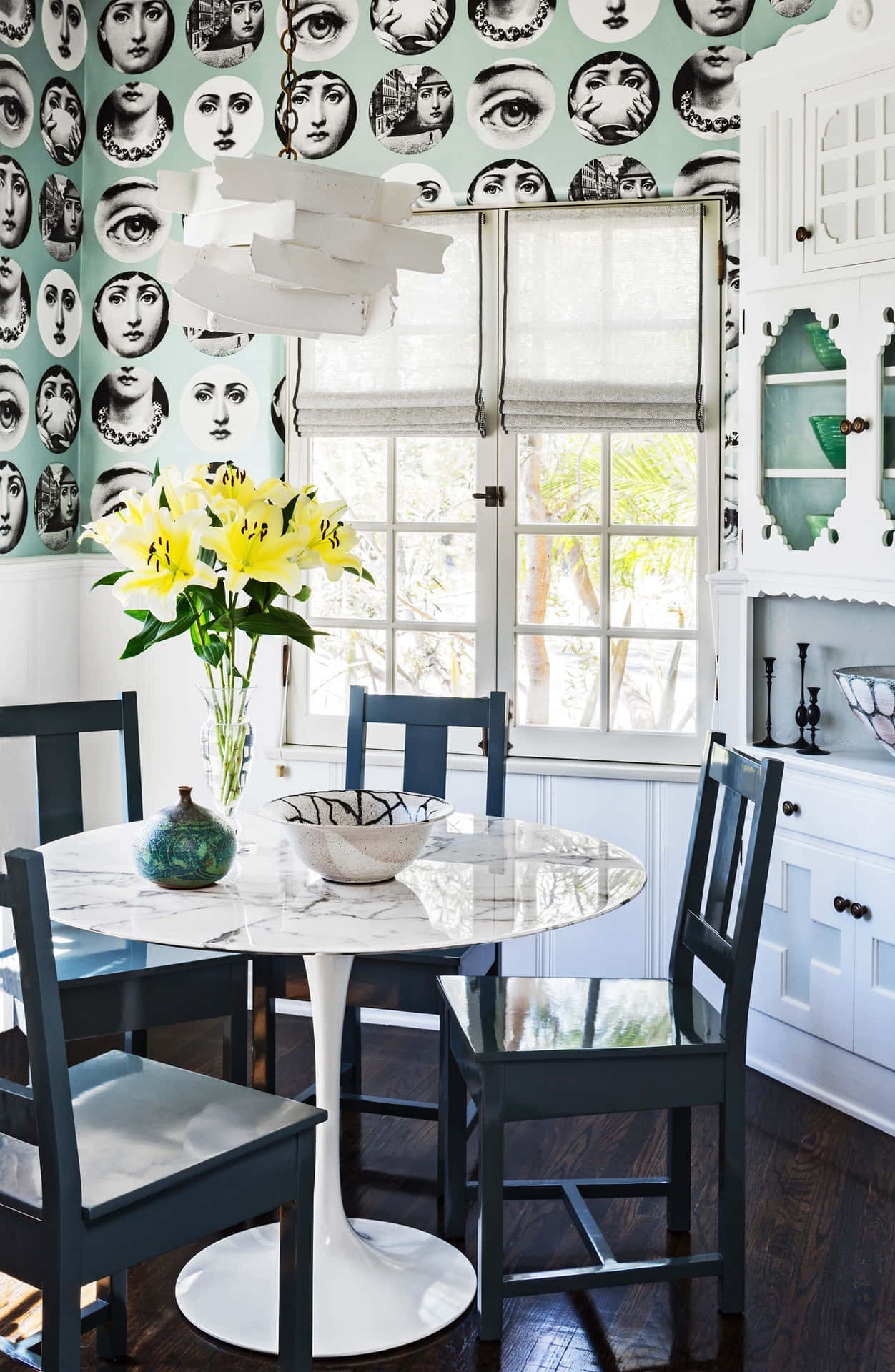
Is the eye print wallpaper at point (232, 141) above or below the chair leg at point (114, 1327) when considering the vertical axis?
above

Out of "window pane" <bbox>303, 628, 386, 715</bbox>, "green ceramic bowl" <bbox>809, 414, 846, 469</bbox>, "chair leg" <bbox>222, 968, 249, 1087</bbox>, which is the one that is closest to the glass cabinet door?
"green ceramic bowl" <bbox>809, 414, 846, 469</bbox>

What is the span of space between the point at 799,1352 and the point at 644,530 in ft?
6.53

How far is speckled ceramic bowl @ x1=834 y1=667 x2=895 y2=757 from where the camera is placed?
2.91 metres

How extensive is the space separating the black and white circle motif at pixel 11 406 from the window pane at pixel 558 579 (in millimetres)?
1362

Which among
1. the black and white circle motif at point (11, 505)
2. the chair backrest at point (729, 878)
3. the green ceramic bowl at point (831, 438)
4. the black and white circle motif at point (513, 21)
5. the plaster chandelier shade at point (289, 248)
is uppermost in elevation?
the black and white circle motif at point (513, 21)

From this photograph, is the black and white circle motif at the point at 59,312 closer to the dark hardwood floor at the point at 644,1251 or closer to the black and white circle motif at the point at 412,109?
the black and white circle motif at the point at 412,109

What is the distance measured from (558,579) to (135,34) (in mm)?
1903

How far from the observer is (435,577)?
3.65 metres

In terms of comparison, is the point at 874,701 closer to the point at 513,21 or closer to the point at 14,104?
the point at 513,21

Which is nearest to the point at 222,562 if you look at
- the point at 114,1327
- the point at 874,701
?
the point at 114,1327

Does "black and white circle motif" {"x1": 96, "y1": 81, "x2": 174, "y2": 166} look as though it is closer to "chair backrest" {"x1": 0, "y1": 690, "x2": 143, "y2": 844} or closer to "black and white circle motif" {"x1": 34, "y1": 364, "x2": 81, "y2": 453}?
"black and white circle motif" {"x1": 34, "y1": 364, "x2": 81, "y2": 453}

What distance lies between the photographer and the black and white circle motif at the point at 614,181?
134 inches

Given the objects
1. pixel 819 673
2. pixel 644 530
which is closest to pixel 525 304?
pixel 644 530

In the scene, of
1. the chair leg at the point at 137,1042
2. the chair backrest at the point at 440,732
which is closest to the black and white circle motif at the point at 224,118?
the chair backrest at the point at 440,732
